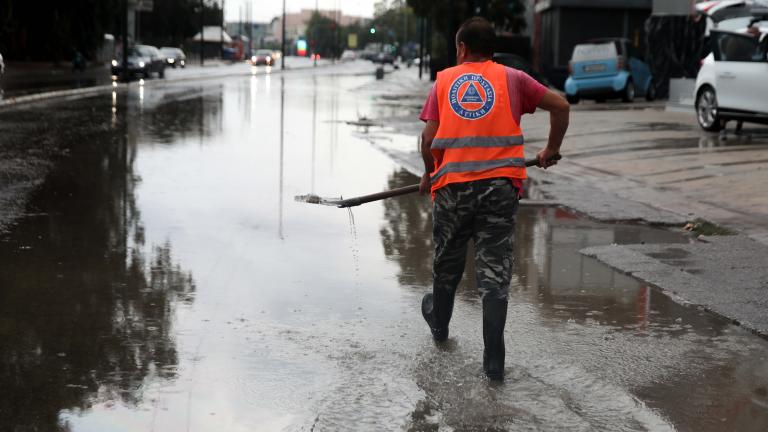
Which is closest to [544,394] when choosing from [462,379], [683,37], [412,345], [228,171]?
[462,379]

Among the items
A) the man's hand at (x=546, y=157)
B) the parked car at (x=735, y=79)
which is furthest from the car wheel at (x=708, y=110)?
the man's hand at (x=546, y=157)

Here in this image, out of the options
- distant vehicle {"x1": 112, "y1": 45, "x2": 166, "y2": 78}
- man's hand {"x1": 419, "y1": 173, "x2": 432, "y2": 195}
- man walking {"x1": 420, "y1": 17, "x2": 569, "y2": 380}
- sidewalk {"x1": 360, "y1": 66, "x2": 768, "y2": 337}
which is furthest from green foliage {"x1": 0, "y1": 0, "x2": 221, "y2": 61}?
man walking {"x1": 420, "y1": 17, "x2": 569, "y2": 380}

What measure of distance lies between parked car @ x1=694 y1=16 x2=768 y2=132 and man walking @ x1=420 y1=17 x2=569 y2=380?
13.3 metres

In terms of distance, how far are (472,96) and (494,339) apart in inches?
44.6

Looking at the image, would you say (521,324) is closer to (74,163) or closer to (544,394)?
(544,394)

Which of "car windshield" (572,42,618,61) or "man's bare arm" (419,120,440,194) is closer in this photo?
"man's bare arm" (419,120,440,194)

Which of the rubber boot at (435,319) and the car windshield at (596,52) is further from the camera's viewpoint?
the car windshield at (596,52)

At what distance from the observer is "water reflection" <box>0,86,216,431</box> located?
523cm

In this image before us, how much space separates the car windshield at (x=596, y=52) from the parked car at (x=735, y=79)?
11.0 m

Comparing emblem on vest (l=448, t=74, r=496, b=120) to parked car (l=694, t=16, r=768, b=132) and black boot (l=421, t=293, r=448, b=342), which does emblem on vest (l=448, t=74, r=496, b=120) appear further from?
parked car (l=694, t=16, r=768, b=132)

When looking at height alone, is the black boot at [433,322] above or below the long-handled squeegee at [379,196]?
below

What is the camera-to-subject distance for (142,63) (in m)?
54.2

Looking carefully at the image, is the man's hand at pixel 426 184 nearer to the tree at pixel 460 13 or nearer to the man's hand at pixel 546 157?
the man's hand at pixel 546 157

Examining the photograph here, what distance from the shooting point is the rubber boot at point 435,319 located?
19.9 feet
